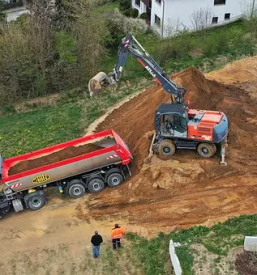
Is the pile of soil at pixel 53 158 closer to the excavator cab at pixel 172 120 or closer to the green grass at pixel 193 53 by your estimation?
the excavator cab at pixel 172 120

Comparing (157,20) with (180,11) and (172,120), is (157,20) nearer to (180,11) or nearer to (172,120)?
(180,11)

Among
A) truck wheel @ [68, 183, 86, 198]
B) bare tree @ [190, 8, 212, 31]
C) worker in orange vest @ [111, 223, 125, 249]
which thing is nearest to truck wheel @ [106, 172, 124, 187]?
truck wheel @ [68, 183, 86, 198]

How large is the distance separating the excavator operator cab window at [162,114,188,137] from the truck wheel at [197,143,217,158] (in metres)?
0.91

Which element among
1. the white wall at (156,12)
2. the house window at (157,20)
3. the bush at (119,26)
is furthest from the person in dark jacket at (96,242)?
the house window at (157,20)

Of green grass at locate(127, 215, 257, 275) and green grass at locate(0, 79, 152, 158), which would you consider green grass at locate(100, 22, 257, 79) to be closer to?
green grass at locate(0, 79, 152, 158)

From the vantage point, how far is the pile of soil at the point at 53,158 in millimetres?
20062

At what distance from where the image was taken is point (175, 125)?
795 inches

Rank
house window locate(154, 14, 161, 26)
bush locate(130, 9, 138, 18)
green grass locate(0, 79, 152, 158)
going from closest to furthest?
green grass locate(0, 79, 152, 158) < house window locate(154, 14, 161, 26) < bush locate(130, 9, 138, 18)

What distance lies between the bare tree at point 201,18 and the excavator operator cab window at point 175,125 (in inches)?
804

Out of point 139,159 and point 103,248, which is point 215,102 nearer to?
point 139,159

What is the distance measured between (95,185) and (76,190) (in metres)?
0.84

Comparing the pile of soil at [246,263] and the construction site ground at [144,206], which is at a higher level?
the pile of soil at [246,263]

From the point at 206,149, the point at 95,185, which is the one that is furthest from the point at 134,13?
the point at 95,185

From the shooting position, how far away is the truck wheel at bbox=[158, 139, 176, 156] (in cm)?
2045
